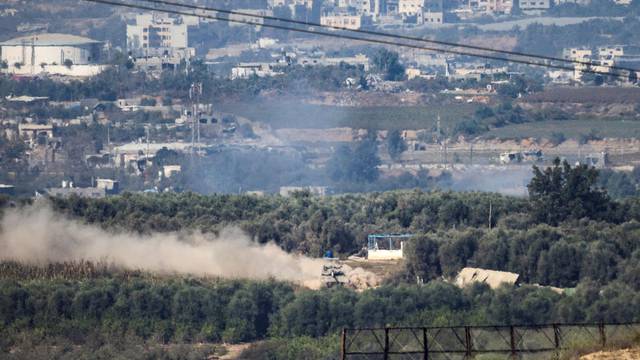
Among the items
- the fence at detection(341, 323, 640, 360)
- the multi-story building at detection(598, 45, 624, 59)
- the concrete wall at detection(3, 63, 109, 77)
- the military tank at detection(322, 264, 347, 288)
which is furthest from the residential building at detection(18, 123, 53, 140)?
the fence at detection(341, 323, 640, 360)

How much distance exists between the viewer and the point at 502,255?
64.8 meters

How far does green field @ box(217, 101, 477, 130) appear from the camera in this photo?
12862cm

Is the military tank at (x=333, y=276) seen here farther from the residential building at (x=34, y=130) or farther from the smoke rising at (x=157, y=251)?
the residential building at (x=34, y=130)

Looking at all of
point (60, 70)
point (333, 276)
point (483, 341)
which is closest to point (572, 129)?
point (60, 70)

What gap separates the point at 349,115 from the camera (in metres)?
132

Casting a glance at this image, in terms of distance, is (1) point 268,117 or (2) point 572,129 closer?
(2) point 572,129

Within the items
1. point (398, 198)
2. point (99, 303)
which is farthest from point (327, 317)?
point (398, 198)

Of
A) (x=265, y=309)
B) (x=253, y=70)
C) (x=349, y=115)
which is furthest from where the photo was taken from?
(x=253, y=70)

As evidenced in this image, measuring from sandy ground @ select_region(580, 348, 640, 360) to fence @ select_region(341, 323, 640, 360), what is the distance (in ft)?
1.57

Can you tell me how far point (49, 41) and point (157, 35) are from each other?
87.5ft

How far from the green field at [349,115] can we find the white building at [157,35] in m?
36.4

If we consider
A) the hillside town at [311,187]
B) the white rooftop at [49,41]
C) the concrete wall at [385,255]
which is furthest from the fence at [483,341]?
the white rooftop at [49,41]

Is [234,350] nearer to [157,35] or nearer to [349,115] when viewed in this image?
[349,115]

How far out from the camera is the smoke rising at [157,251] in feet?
216
